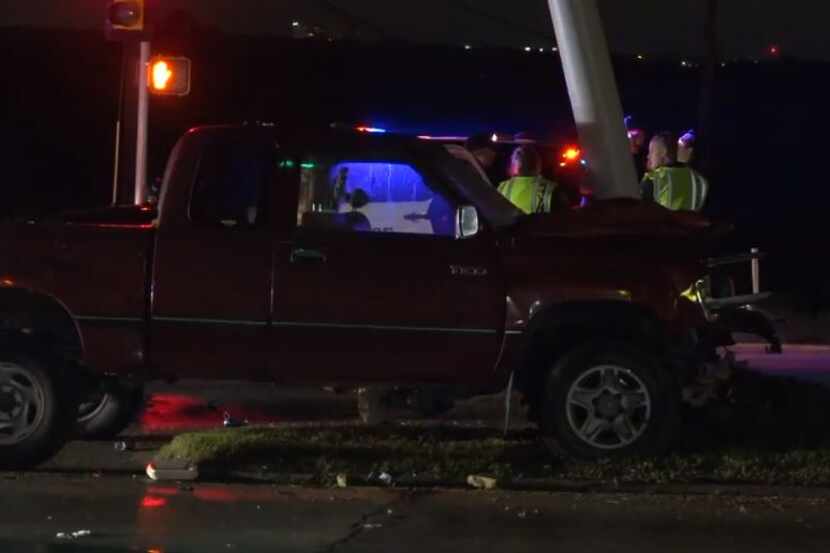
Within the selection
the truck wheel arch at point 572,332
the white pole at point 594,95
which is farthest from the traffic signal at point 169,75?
the truck wheel arch at point 572,332

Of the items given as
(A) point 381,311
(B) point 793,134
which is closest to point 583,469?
(A) point 381,311

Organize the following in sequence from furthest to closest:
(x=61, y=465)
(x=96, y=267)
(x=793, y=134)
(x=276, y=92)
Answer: (x=276, y=92) → (x=793, y=134) → (x=61, y=465) → (x=96, y=267)

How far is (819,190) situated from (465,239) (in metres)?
30.5

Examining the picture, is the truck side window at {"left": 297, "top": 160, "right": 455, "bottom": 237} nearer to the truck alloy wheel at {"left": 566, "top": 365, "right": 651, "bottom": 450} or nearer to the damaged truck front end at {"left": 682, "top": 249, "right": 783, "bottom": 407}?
the truck alloy wheel at {"left": 566, "top": 365, "right": 651, "bottom": 450}

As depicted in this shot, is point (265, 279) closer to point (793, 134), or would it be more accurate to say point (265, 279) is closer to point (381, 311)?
point (381, 311)

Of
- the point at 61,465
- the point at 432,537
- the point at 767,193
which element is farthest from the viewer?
the point at 767,193

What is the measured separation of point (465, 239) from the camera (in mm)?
7961

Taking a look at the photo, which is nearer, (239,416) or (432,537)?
(432,537)

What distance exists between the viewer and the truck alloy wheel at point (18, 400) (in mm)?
8008

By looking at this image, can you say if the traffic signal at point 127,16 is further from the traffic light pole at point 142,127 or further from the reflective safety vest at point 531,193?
the reflective safety vest at point 531,193

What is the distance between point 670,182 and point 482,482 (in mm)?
3451

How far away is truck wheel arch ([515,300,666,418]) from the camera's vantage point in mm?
7930

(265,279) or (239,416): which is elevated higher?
(265,279)

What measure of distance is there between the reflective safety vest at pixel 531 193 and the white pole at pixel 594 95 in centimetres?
45
